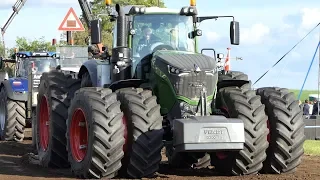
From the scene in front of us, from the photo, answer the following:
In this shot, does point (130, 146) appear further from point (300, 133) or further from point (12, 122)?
point (12, 122)

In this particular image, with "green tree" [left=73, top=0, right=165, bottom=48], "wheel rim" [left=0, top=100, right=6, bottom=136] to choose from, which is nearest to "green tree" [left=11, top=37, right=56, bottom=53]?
"green tree" [left=73, top=0, right=165, bottom=48]

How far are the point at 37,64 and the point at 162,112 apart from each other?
32.1ft

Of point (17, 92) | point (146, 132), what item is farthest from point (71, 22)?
point (146, 132)

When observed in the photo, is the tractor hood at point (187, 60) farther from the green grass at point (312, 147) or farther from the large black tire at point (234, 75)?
the green grass at point (312, 147)

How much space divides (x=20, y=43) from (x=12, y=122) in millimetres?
28710

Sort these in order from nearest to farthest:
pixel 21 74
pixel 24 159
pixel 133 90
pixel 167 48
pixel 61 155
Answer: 1. pixel 133 90
2. pixel 167 48
3. pixel 61 155
4. pixel 24 159
5. pixel 21 74

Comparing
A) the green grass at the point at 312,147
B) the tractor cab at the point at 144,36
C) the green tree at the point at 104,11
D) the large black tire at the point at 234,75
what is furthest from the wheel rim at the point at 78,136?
the green tree at the point at 104,11

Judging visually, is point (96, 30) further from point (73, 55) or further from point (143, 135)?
point (73, 55)

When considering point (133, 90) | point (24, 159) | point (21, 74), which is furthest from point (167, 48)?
point (21, 74)

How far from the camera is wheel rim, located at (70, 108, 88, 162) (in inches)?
427

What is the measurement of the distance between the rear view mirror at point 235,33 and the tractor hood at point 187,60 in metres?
0.95

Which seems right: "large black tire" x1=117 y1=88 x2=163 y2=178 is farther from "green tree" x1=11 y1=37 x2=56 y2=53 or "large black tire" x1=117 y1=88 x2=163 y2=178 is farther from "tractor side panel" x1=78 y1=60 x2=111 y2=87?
"green tree" x1=11 y1=37 x2=56 y2=53

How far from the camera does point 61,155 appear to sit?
480 inches

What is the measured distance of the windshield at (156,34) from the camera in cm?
1133
